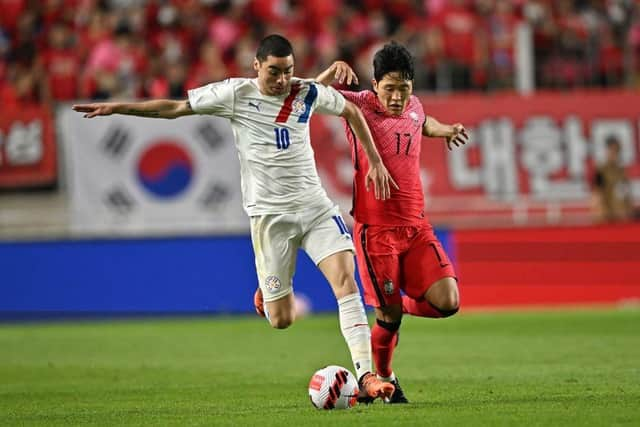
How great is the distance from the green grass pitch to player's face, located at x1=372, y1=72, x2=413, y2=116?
6.59 ft

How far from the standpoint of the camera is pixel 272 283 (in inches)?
361

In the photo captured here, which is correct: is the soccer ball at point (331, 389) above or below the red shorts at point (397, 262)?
below

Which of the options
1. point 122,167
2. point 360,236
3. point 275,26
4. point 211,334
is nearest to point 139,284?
point 122,167

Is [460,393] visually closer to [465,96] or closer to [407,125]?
[407,125]

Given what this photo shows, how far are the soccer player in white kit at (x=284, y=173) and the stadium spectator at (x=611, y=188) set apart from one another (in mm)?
10160

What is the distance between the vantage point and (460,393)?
30.3ft

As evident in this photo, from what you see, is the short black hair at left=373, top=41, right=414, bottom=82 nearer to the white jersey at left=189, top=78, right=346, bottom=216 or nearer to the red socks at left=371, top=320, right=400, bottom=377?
the white jersey at left=189, top=78, right=346, bottom=216

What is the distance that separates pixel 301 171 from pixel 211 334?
24.4ft

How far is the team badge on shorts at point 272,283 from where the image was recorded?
9172 mm

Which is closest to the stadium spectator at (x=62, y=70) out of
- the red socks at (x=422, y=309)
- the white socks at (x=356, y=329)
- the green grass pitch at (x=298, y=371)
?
the green grass pitch at (x=298, y=371)

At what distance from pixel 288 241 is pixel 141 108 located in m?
1.38

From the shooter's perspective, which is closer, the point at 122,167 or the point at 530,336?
the point at 530,336

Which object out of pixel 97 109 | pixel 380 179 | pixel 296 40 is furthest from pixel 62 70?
pixel 380 179

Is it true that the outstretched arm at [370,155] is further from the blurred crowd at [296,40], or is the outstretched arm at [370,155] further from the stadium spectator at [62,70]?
the stadium spectator at [62,70]
